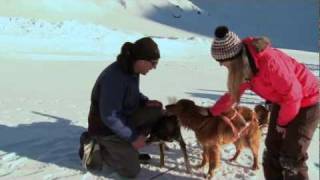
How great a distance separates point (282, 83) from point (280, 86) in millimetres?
28

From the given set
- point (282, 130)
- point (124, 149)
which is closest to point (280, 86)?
point (282, 130)

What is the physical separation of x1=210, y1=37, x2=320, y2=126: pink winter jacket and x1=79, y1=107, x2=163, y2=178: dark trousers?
4.51 ft

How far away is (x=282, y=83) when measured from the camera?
12.5 feet

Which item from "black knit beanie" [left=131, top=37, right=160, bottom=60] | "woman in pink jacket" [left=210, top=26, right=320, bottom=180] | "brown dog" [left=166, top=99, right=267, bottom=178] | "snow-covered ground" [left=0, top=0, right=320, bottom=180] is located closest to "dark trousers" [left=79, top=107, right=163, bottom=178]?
"snow-covered ground" [left=0, top=0, right=320, bottom=180]

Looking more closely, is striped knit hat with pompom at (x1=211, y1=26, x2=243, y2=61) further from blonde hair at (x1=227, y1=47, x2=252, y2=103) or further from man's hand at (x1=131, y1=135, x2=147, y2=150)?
man's hand at (x1=131, y1=135, x2=147, y2=150)

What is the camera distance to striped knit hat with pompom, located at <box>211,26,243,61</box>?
391cm

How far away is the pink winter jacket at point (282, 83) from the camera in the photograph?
3807mm

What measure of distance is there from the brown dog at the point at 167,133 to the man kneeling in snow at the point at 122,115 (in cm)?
7

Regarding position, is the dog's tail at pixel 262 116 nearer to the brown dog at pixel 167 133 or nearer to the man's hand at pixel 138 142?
the brown dog at pixel 167 133

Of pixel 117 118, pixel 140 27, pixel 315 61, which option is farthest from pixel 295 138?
pixel 140 27

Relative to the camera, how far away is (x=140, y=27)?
3722 centimetres

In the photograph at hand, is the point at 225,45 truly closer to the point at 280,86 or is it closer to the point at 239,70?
the point at 239,70

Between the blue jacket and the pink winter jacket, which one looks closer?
the pink winter jacket

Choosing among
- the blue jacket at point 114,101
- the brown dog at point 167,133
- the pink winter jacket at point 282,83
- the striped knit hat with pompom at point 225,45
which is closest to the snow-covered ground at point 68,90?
the brown dog at point 167,133
